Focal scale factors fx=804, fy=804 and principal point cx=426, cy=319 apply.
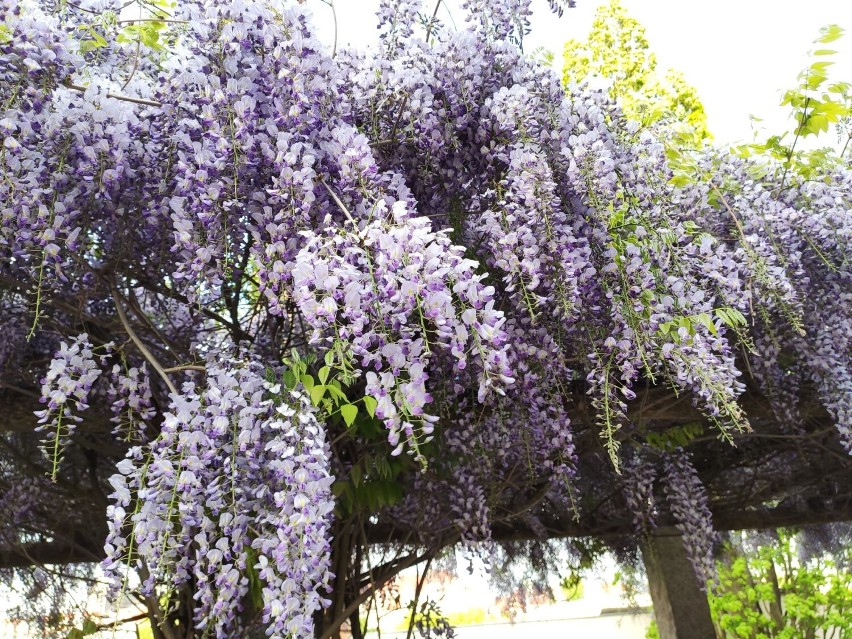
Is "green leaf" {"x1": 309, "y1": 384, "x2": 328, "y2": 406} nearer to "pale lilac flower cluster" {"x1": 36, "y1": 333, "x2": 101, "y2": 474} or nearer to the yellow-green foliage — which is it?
"pale lilac flower cluster" {"x1": 36, "y1": 333, "x2": 101, "y2": 474}

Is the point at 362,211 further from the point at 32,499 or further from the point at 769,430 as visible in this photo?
the point at 769,430

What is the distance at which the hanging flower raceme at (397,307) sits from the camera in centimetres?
161

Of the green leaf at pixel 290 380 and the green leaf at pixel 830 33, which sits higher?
the green leaf at pixel 830 33

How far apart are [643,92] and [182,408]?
172 inches

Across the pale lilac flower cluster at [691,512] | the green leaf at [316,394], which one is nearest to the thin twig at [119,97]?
the green leaf at [316,394]

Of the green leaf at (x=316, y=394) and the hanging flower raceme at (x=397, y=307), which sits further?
the green leaf at (x=316, y=394)

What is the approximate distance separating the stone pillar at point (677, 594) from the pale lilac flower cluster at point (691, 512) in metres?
1.20

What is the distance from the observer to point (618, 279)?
2.19 m

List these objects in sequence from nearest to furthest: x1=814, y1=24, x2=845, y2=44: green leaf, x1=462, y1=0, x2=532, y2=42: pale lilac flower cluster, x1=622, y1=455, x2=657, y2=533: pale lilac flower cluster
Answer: x1=462, y1=0, x2=532, y2=42: pale lilac flower cluster < x1=814, y1=24, x2=845, y2=44: green leaf < x1=622, y1=455, x2=657, y2=533: pale lilac flower cluster

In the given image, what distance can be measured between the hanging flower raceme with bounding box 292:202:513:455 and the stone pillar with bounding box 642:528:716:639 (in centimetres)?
409

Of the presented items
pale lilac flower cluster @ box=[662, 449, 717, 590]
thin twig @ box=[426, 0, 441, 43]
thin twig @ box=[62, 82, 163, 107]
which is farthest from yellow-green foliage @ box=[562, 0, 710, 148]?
thin twig @ box=[62, 82, 163, 107]

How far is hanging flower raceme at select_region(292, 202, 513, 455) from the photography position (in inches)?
63.4

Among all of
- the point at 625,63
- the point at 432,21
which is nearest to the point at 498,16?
the point at 432,21

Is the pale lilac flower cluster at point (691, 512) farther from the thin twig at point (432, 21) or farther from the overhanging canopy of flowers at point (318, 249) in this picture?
the thin twig at point (432, 21)
